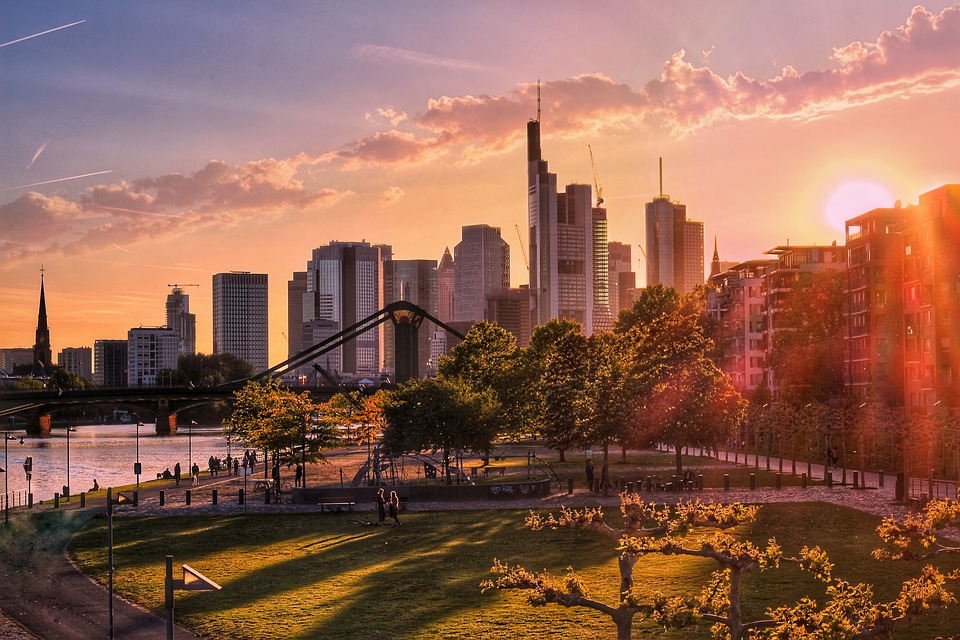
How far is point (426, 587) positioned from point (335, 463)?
76558mm

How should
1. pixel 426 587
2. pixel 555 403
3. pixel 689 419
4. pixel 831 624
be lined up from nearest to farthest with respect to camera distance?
pixel 831 624, pixel 426 587, pixel 689 419, pixel 555 403

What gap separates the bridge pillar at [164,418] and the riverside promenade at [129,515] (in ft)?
313

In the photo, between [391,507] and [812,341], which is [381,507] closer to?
[391,507]

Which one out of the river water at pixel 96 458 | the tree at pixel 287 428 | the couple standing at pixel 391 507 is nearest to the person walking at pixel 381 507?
the couple standing at pixel 391 507

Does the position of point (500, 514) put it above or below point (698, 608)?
below

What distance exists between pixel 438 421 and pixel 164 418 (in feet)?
421

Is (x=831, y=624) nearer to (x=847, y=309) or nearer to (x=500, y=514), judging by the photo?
(x=500, y=514)

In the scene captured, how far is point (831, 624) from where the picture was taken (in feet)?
53.3

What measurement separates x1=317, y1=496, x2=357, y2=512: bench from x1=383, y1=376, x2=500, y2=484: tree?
30.7 ft

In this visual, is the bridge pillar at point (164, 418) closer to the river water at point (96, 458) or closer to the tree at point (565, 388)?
the river water at point (96, 458)

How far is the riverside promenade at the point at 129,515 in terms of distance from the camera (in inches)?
1250

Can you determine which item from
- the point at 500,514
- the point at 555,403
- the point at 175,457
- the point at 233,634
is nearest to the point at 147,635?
the point at 233,634

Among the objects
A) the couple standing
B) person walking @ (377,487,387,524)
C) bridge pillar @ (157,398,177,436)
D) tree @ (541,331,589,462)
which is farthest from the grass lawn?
bridge pillar @ (157,398,177,436)

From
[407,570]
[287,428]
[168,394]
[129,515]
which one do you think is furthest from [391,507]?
[168,394]
